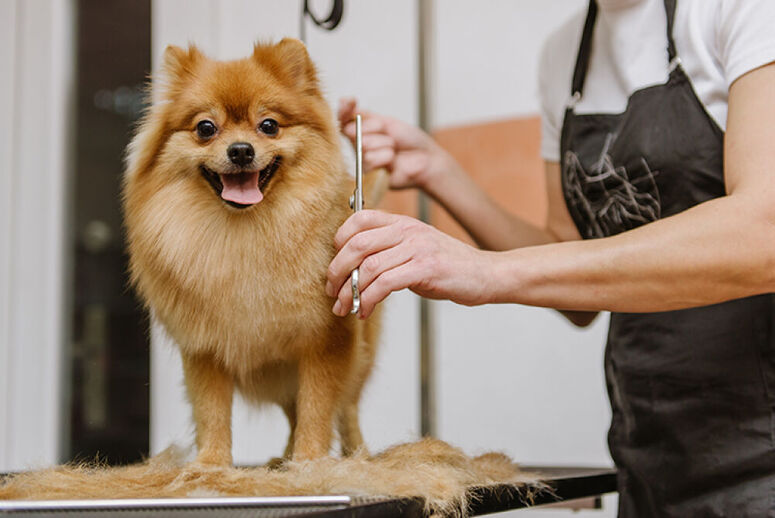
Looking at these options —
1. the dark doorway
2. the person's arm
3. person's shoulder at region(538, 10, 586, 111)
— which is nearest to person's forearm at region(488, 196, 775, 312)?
the person's arm

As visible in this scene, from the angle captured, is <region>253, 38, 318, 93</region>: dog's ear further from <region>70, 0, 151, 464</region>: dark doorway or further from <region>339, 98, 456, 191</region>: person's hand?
<region>70, 0, 151, 464</region>: dark doorway

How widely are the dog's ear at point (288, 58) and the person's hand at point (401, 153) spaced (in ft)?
1.21

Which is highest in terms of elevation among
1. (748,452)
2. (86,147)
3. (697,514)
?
(86,147)

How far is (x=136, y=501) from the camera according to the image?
0.78 metres

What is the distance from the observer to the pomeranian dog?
3.17 ft

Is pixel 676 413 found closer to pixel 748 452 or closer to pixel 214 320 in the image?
pixel 748 452

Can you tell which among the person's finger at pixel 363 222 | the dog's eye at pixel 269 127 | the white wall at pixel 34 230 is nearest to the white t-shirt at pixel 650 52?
the person's finger at pixel 363 222

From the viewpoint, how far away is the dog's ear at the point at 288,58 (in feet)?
3.29

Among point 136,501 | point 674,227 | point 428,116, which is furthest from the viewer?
point 428,116

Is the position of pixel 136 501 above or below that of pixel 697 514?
above

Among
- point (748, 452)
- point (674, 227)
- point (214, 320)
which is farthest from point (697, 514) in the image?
point (214, 320)

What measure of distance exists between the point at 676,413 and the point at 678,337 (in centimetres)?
12

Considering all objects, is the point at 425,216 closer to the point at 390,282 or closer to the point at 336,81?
the point at 336,81

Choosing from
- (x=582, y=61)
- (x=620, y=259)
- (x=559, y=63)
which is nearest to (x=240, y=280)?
(x=620, y=259)
